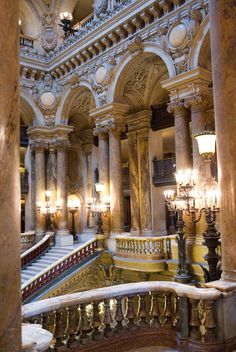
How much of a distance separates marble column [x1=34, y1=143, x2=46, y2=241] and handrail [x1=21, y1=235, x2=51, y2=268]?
1002mm

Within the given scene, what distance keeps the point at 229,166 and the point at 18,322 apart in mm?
3299

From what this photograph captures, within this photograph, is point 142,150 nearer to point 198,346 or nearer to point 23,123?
point 23,123

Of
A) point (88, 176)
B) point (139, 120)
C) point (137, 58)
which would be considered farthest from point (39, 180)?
point (137, 58)

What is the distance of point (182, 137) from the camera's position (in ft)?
39.8

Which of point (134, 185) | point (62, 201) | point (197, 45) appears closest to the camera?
point (197, 45)

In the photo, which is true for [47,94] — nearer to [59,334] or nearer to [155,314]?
[155,314]

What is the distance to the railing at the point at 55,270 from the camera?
13.2 m

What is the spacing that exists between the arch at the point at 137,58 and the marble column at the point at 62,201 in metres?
4.82

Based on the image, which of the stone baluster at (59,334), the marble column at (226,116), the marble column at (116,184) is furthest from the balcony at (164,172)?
the stone baluster at (59,334)

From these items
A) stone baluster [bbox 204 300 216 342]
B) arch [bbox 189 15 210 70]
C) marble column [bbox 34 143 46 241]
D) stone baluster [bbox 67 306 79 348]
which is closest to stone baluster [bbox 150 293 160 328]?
stone baluster [bbox 204 300 216 342]

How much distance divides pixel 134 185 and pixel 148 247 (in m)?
5.35

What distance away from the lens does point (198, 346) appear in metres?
4.48

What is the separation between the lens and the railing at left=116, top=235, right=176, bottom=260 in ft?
40.1

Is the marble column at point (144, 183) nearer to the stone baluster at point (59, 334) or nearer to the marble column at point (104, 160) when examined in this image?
the marble column at point (104, 160)
